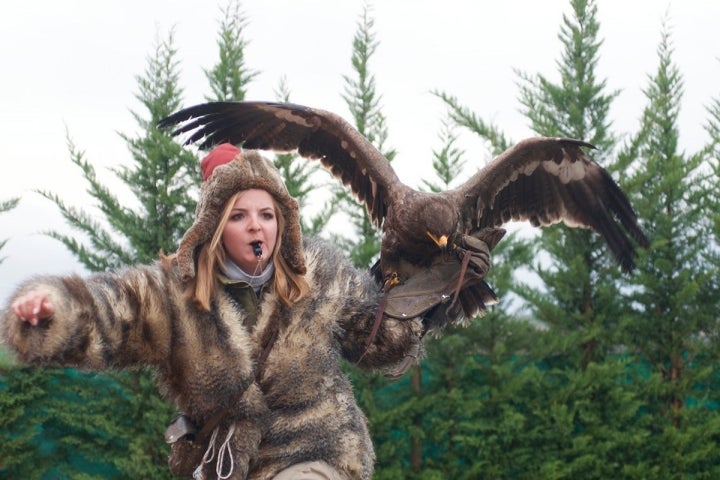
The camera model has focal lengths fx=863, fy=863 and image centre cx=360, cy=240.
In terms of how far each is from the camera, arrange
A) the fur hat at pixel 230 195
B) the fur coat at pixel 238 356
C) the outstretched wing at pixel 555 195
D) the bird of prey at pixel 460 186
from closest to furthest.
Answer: the fur coat at pixel 238 356, the fur hat at pixel 230 195, the bird of prey at pixel 460 186, the outstretched wing at pixel 555 195

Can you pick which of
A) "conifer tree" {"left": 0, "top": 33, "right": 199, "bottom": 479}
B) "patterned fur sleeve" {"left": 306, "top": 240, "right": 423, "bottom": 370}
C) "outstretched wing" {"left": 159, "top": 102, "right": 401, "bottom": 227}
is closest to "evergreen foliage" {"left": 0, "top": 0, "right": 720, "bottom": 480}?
"conifer tree" {"left": 0, "top": 33, "right": 199, "bottom": 479}

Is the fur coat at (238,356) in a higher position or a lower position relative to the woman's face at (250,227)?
lower

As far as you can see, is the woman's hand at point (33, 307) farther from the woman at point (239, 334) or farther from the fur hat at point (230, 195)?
the fur hat at point (230, 195)

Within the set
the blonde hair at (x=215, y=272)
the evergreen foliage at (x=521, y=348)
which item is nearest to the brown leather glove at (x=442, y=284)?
the blonde hair at (x=215, y=272)

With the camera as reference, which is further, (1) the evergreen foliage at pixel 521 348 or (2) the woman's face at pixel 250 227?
(1) the evergreen foliage at pixel 521 348

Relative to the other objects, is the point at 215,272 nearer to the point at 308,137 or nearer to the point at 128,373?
the point at 308,137

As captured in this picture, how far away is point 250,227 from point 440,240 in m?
1.27

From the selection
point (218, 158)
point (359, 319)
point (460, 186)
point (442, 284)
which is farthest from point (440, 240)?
point (218, 158)

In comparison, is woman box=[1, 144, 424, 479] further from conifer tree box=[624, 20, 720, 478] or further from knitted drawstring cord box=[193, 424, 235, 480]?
conifer tree box=[624, 20, 720, 478]

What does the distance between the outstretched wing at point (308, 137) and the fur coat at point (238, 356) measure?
4.75 feet

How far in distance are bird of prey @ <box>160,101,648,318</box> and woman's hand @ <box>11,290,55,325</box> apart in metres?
1.71

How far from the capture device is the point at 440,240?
11.9 ft

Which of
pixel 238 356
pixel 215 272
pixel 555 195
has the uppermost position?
pixel 555 195

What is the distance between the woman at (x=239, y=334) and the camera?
2432mm
